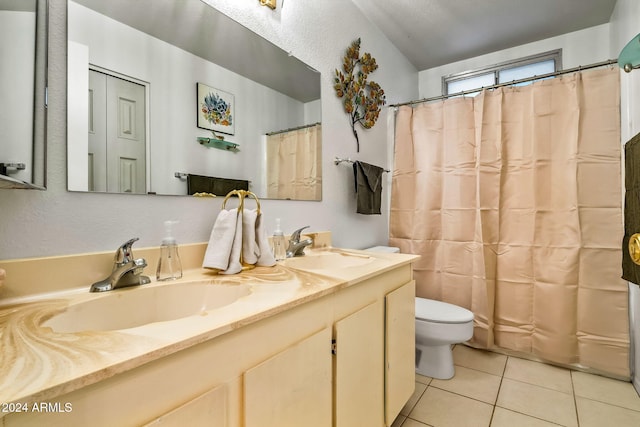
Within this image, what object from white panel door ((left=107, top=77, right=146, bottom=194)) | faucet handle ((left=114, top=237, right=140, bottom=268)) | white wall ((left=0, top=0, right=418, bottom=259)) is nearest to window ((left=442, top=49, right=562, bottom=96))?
white wall ((left=0, top=0, right=418, bottom=259))

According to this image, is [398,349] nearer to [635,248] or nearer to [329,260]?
[329,260]

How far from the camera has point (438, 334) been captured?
5.36 feet

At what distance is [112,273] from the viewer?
0.80 metres

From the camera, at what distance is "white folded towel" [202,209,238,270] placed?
97 cm

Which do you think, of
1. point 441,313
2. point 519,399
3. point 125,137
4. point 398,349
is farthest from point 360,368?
point 519,399

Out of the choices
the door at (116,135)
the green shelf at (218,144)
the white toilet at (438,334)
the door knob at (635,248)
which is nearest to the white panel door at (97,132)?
the door at (116,135)

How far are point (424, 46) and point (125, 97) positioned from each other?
7.85 ft

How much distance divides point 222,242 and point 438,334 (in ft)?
4.33

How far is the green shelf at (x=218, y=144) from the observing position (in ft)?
3.69

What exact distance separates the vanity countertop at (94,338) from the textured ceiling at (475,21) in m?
2.05

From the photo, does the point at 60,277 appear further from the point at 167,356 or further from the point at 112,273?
the point at 167,356

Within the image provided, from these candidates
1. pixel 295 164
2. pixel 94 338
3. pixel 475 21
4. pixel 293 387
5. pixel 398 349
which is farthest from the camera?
pixel 475 21

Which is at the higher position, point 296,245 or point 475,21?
point 475,21

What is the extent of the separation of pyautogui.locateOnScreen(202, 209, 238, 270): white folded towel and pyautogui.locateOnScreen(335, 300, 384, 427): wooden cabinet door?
1.42 ft
